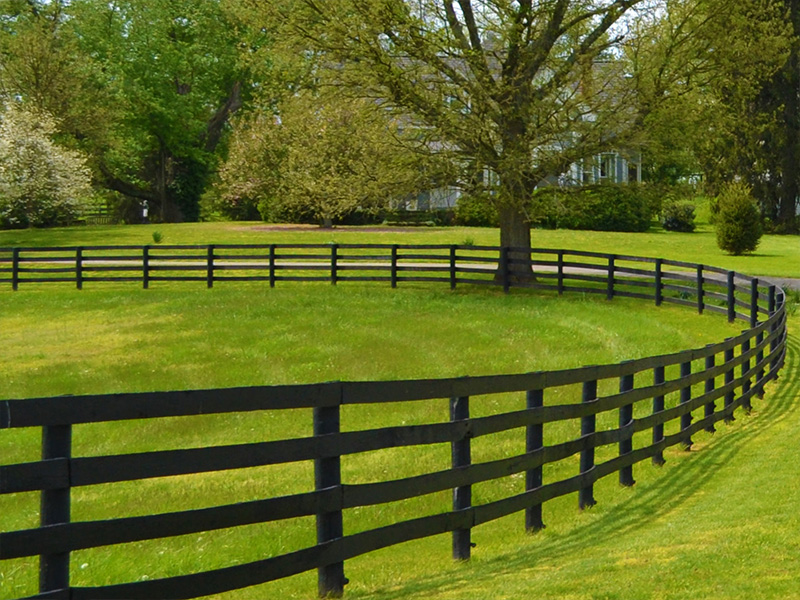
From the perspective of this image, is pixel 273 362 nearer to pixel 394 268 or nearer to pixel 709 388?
pixel 394 268

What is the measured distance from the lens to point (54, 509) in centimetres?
532

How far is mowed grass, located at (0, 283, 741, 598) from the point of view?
11734 mm

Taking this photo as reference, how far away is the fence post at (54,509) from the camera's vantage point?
17.2ft

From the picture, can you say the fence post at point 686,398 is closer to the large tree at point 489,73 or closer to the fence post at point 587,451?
the fence post at point 587,451

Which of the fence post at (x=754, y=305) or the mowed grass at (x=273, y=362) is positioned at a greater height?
the fence post at (x=754, y=305)

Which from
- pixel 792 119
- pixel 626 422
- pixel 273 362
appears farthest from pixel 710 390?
pixel 792 119

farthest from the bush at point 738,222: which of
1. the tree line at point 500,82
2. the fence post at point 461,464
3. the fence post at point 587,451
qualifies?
the fence post at point 461,464

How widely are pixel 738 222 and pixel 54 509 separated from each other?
4815cm

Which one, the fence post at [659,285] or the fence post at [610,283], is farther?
the fence post at [610,283]

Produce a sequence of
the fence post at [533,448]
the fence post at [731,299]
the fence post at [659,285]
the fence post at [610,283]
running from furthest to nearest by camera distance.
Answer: the fence post at [610,283] → the fence post at [659,285] → the fence post at [731,299] → the fence post at [533,448]

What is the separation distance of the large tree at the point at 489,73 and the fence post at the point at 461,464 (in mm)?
24116

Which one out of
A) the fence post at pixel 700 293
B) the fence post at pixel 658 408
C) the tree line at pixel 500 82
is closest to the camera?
the fence post at pixel 658 408

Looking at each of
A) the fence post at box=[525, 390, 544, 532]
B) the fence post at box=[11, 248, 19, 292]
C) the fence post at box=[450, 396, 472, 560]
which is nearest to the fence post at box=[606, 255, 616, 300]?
the fence post at box=[11, 248, 19, 292]

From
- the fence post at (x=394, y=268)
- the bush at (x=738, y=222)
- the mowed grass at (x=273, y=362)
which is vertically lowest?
the mowed grass at (x=273, y=362)
